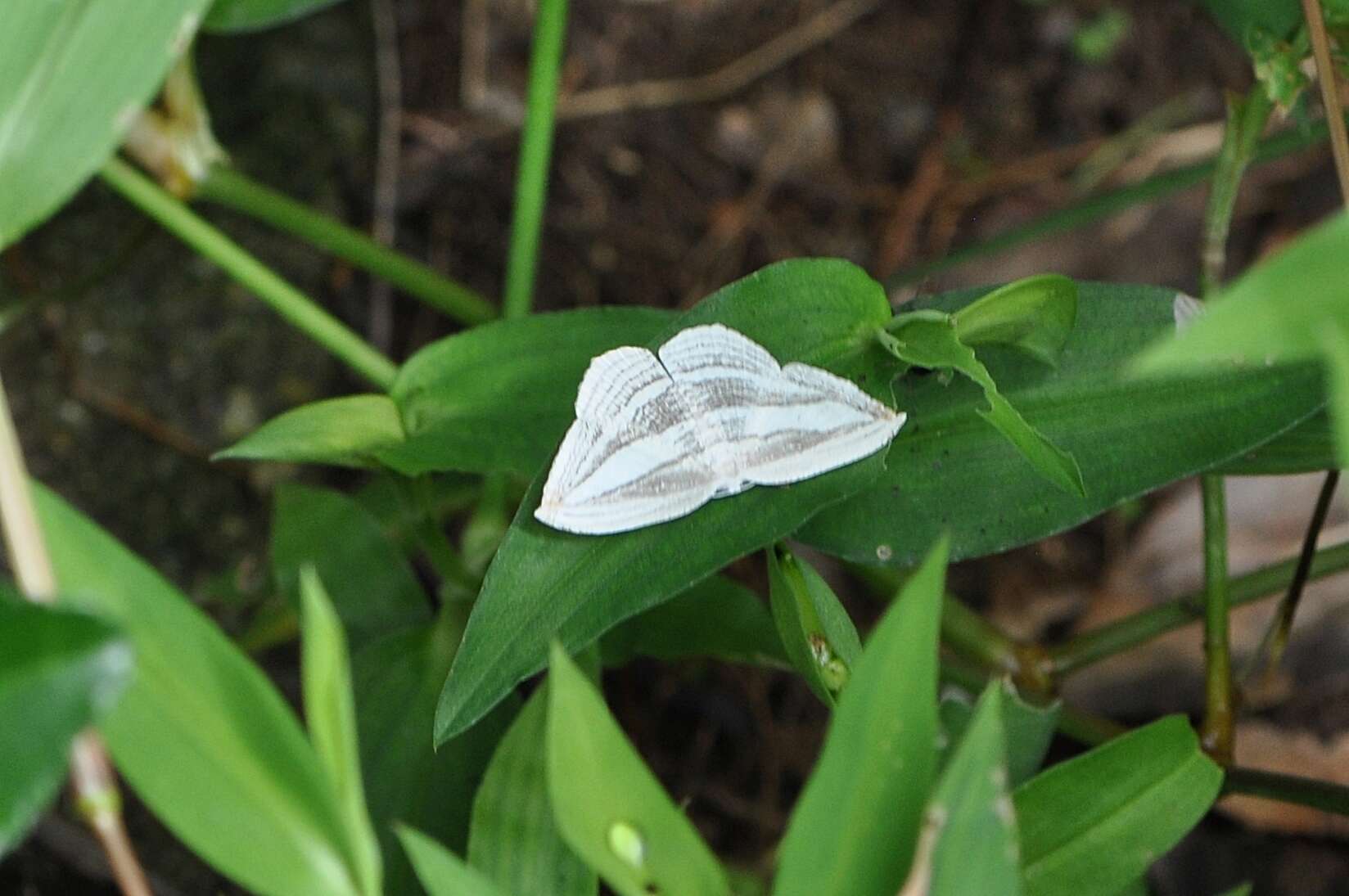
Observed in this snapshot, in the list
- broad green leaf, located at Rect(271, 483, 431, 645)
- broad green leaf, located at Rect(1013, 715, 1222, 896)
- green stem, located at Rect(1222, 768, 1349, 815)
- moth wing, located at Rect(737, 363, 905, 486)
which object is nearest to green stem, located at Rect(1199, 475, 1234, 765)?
green stem, located at Rect(1222, 768, 1349, 815)

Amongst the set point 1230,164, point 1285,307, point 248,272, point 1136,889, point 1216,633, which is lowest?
point 1136,889

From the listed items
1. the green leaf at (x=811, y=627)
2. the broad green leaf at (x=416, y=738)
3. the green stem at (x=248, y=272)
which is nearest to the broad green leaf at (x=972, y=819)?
the green leaf at (x=811, y=627)

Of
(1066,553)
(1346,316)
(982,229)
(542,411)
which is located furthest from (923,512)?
(982,229)

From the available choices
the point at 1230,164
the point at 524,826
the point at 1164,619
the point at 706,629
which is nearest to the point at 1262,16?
the point at 1230,164

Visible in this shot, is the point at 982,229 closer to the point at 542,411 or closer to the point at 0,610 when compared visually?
the point at 542,411

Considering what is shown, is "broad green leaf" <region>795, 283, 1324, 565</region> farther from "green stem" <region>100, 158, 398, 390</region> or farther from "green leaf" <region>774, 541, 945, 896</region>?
"green stem" <region>100, 158, 398, 390</region>

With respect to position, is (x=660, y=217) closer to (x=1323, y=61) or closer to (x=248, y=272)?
(x=248, y=272)

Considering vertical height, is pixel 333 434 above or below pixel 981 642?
above

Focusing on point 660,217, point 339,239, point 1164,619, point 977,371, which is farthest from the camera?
point 660,217

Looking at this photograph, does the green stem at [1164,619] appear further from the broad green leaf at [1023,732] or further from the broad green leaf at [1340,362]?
the broad green leaf at [1340,362]
